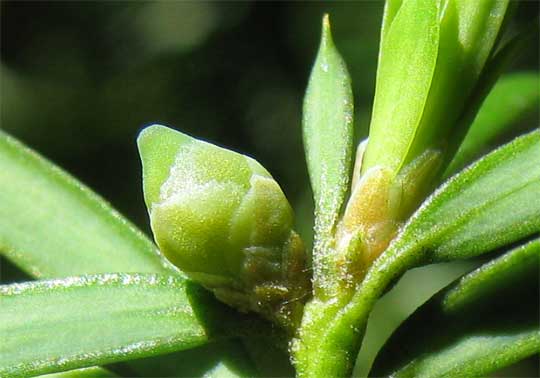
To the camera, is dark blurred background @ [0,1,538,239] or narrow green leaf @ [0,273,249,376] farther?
dark blurred background @ [0,1,538,239]

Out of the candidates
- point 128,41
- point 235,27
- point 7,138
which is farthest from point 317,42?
point 7,138

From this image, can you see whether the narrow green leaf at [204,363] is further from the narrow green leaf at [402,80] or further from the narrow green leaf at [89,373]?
the narrow green leaf at [402,80]

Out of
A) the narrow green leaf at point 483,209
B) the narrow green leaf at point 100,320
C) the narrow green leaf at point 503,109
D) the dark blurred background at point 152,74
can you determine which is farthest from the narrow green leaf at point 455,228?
the dark blurred background at point 152,74

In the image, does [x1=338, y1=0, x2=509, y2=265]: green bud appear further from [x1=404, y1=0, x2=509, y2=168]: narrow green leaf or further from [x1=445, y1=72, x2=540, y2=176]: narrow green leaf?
[x1=445, y1=72, x2=540, y2=176]: narrow green leaf

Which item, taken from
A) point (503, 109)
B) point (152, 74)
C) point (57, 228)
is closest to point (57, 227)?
point (57, 228)

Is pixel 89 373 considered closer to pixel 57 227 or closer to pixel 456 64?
pixel 57 227

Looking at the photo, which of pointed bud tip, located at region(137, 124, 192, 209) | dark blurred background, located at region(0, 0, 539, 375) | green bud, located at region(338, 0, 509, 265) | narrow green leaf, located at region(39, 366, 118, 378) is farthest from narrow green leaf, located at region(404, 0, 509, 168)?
dark blurred background, located at region(0, 0, 539, 375)

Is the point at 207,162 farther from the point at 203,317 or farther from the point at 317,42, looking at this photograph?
the point at 317,42
